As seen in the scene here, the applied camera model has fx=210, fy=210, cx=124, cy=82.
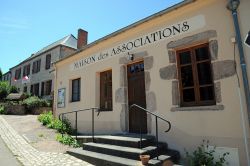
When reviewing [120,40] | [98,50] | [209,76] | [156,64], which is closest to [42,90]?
[98,50]

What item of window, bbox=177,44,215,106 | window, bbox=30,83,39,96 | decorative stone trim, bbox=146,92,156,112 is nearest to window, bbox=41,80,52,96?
window, bbox=30,83,39,96

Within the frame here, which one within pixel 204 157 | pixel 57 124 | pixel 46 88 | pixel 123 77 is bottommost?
pixel 204 157

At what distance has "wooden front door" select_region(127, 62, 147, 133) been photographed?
22.8 ft

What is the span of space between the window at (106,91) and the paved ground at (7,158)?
3.58 meters

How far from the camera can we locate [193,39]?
19.0 feet

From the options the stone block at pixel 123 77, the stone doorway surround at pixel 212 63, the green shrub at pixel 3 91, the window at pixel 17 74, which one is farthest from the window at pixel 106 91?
the window at pixel 17 74

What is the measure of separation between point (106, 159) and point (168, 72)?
2962 mm

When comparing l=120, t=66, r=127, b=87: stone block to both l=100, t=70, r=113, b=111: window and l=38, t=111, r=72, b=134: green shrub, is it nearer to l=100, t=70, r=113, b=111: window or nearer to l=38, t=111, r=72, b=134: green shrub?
l=100, t=70, r=113, b=111: window

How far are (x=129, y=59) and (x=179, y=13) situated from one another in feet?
7.31

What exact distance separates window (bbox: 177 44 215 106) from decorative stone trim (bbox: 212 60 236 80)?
0.25m

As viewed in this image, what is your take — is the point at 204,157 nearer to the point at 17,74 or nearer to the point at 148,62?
the point at 148,62

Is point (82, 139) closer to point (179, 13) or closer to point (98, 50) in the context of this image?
point (98, 50)

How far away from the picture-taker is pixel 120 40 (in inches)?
312

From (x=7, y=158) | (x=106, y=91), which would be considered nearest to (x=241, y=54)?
(x=106, y=91)
